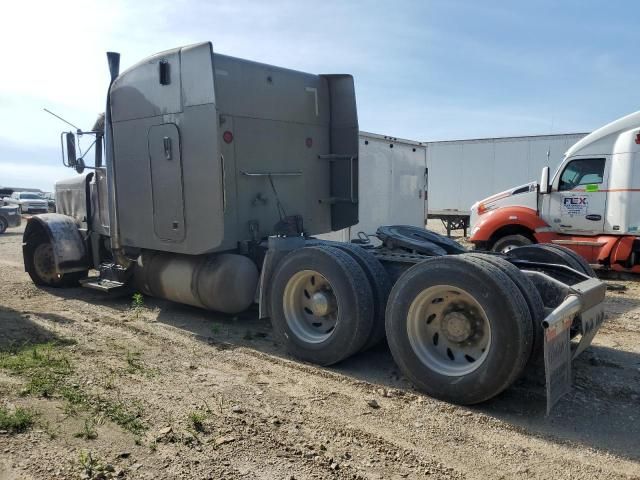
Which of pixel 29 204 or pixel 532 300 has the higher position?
pixel 532 300

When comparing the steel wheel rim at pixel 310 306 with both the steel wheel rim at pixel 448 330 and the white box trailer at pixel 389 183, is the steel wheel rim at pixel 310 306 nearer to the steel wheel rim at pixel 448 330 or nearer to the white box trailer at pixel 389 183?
the steel wheel rim at pixel 448 330

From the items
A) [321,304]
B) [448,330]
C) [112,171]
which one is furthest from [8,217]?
[448,330]

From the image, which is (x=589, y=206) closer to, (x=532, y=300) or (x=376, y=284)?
(x=376, y=284)

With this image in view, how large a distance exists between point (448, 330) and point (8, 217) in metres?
23.1

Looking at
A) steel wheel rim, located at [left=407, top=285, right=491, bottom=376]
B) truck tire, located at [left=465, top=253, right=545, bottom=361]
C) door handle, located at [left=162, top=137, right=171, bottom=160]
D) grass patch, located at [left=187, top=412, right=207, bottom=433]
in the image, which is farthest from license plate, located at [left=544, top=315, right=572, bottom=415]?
door handle, located at [left=162, top=137, right=171, bottom=160]

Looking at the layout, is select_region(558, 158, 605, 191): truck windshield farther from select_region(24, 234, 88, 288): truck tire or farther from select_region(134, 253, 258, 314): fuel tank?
select_region(24, 234, 88, 288): truck tire

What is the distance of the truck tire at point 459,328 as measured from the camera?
3.89m

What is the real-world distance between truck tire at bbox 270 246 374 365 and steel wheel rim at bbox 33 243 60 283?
499 centimetres

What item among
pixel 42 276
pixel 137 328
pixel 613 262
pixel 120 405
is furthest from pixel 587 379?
pixel 42 276

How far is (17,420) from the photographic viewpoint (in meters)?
3.71

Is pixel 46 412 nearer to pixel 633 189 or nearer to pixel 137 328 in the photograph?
pixel 137 328

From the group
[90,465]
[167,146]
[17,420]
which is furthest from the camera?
[167,146]

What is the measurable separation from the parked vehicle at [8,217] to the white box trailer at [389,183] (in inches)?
725

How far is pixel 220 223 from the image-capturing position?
615cm
